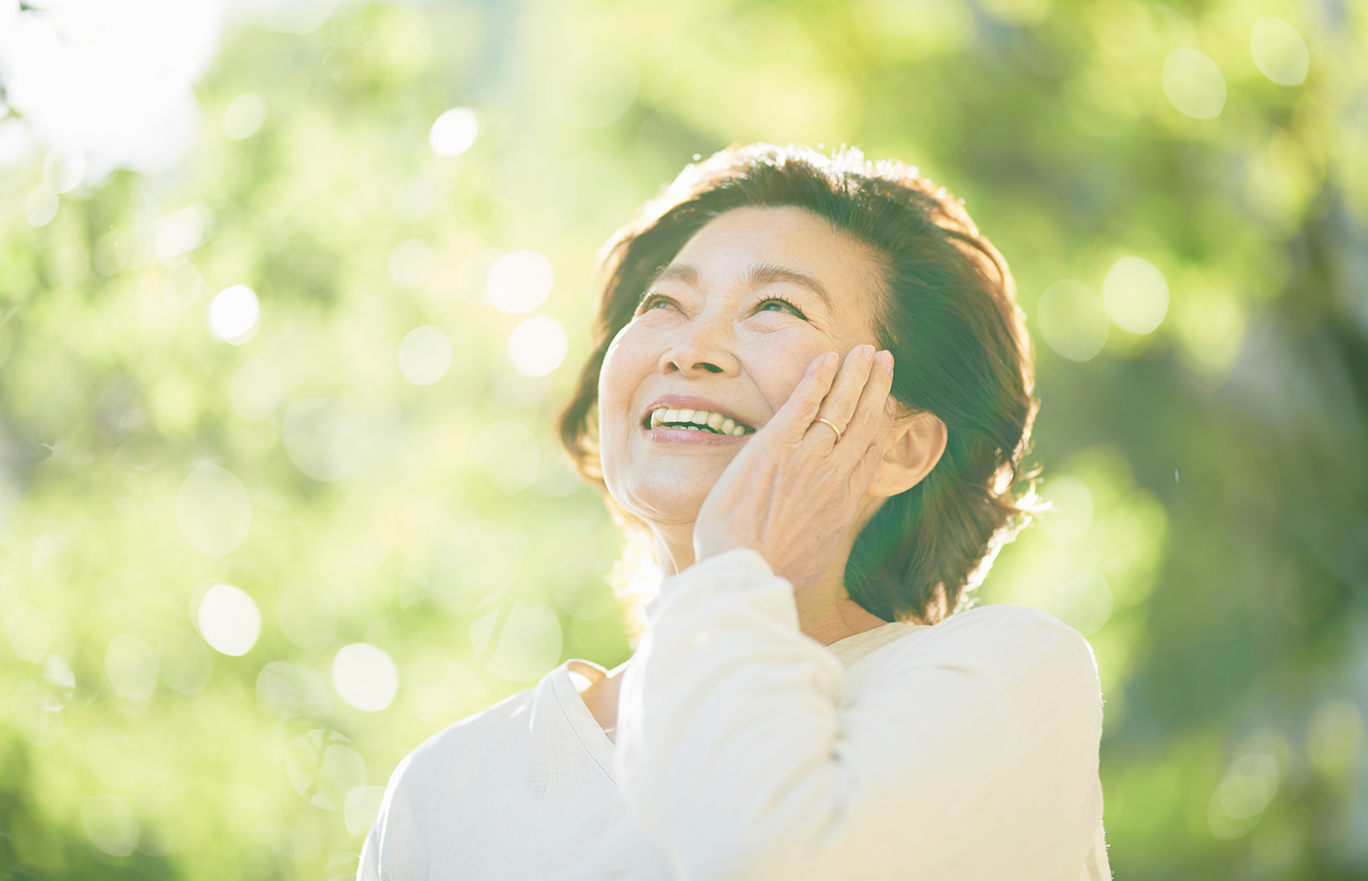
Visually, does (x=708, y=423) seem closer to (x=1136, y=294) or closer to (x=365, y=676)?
(x=365, y=676)

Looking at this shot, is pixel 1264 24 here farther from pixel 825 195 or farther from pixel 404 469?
pixel 404 469

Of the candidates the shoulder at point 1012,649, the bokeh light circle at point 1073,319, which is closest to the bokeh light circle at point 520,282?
the bokeh light circle at point 1073,319

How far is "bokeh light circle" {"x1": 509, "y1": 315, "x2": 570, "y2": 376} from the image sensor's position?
5.73 m

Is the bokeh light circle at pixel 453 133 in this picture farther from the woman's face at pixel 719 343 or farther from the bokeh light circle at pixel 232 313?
the woman's face at pixel 719 343

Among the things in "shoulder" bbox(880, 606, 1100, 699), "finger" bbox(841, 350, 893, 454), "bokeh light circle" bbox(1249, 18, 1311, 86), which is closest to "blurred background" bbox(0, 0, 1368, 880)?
"bokeh light circle" bbox(1249, 18, 1311, 86)

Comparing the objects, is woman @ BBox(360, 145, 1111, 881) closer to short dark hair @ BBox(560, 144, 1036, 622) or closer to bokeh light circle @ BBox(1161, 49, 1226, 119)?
short dark hair @ BBox(560, 144, 1036, 622)

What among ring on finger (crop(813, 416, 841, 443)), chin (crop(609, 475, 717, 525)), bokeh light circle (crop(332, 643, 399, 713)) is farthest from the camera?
bokeh light circle (crop(332, 643, 399, 713))

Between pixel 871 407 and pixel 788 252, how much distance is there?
0.38 m

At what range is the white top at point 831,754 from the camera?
108 cm

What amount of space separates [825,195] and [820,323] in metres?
0.35

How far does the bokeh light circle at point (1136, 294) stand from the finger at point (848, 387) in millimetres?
4119

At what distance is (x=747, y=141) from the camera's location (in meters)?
5.90

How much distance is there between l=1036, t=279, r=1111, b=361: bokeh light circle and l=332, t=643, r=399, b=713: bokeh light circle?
4.23 metres

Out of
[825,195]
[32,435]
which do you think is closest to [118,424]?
[32,435]
